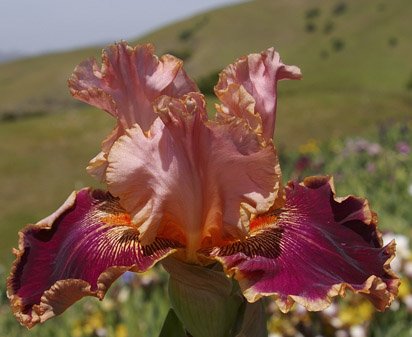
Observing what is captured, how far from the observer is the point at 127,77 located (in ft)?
4.26

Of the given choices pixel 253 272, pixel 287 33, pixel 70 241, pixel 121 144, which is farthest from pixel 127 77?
pixel 287 33

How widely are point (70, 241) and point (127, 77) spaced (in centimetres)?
35

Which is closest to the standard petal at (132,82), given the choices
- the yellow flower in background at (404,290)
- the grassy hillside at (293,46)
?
the yellow flower in background at (404,290)

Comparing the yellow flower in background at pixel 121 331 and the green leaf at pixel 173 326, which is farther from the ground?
the green leaf at pixel 173 326

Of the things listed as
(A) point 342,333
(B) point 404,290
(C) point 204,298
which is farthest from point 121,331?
(C) point 204,298

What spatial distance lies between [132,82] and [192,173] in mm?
263

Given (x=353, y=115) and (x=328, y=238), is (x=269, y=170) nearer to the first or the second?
(x=328, y=238)

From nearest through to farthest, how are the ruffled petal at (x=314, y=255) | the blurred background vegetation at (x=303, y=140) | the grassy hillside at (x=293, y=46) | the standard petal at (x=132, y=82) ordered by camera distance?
the ruffled petal at (x=314, y=255) < the standard petal at (x=132, y=82) < the blurred background vegetation at (x=303, y=140) < the grassy hillside at (x=293, y=46)

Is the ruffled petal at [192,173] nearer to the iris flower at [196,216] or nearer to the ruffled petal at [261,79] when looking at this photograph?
the iris flower at [196,216]

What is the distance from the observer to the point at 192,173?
1.17m

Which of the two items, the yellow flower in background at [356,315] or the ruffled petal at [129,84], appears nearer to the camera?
the ruffled petal at [129,84]

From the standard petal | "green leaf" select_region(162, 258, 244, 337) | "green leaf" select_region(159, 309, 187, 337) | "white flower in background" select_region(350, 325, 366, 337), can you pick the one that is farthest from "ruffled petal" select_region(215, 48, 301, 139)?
"white flower in background" select_region(350, 325, 366, 337)

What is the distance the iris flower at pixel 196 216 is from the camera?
1.07m

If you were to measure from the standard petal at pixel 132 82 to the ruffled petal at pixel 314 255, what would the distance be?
33cm
